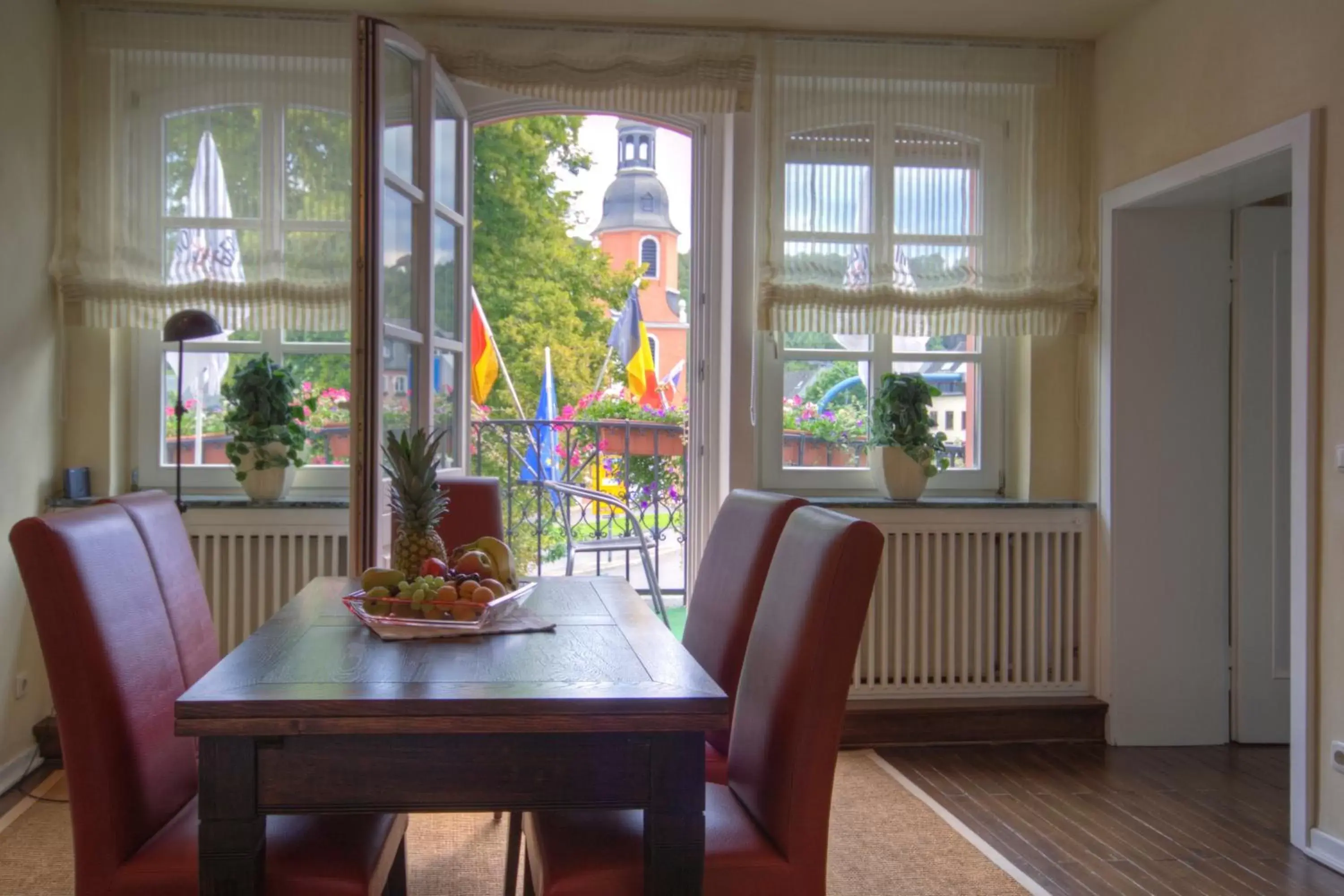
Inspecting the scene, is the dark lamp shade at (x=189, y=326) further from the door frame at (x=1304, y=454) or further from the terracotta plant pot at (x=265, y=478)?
the door frame at (x=1304, y=454)

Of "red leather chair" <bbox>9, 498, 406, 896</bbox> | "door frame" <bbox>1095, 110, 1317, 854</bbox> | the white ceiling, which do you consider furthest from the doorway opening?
"red leather chair" <bbox>9, 498, 406, 896</bbox>

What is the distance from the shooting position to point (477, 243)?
37.8 feet

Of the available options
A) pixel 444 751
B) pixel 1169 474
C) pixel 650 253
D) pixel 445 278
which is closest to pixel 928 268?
pixel 1169 474

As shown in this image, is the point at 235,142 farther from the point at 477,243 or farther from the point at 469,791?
the point at 477,243

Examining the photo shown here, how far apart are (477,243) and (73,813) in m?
10.1

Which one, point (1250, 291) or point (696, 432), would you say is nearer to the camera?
point (1250, 291)

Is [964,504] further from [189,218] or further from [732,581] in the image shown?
[189,218]

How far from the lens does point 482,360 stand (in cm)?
845

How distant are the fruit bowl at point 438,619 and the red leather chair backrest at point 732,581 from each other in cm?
51

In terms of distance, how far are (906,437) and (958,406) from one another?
1.46 feet

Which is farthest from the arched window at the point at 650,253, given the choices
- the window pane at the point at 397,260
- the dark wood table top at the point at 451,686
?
the dark wood table top at the point at 451,686

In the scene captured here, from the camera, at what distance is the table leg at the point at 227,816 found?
5.39ft

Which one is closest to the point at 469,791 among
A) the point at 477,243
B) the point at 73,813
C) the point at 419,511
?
the point at 73,813

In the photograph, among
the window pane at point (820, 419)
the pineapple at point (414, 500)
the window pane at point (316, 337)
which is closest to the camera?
the pineapple at point (414, 500)
